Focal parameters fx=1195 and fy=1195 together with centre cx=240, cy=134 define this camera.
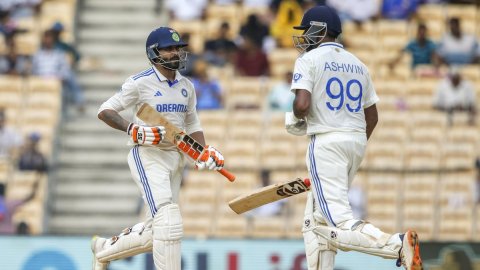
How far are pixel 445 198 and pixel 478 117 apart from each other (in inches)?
48.1

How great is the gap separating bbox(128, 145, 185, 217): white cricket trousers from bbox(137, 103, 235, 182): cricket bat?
0.72ft

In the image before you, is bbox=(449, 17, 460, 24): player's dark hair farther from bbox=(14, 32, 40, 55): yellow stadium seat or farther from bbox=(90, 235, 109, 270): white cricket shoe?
bbox=(90, 235, 109, 270): white cricket shoe

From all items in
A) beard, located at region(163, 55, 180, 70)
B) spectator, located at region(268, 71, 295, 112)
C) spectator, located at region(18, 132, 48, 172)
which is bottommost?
spectator, located at region(18, 132, 48, 172)

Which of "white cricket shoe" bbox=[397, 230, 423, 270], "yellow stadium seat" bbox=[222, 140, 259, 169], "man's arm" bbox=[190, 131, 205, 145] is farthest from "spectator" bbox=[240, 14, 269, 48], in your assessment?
"white cricket shoe" bbox=[397, 230, 423, 270]

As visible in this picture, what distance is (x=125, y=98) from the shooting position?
8.25 meters

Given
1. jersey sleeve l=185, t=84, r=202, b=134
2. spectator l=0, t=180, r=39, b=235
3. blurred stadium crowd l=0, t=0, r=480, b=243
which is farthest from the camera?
blurred stadium crowd l=0, t=0, r=480, b=243

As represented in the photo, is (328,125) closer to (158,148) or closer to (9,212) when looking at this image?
(158,148)

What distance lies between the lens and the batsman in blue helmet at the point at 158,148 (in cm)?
807

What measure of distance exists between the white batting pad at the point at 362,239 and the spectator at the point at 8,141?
6.37m

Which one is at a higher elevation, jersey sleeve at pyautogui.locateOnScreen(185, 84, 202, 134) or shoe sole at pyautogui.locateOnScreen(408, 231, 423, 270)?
jersey sleeve at pyautogui.locateOnScreen(185, 84, 202, 134)

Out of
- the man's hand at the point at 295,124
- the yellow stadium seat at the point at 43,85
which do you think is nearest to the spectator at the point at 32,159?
the yellow stadium seat at the point at 43,85

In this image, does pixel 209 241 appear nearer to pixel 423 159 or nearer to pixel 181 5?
pixel 423 159

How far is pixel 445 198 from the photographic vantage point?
503 inches

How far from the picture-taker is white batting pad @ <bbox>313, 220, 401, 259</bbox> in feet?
24.2
